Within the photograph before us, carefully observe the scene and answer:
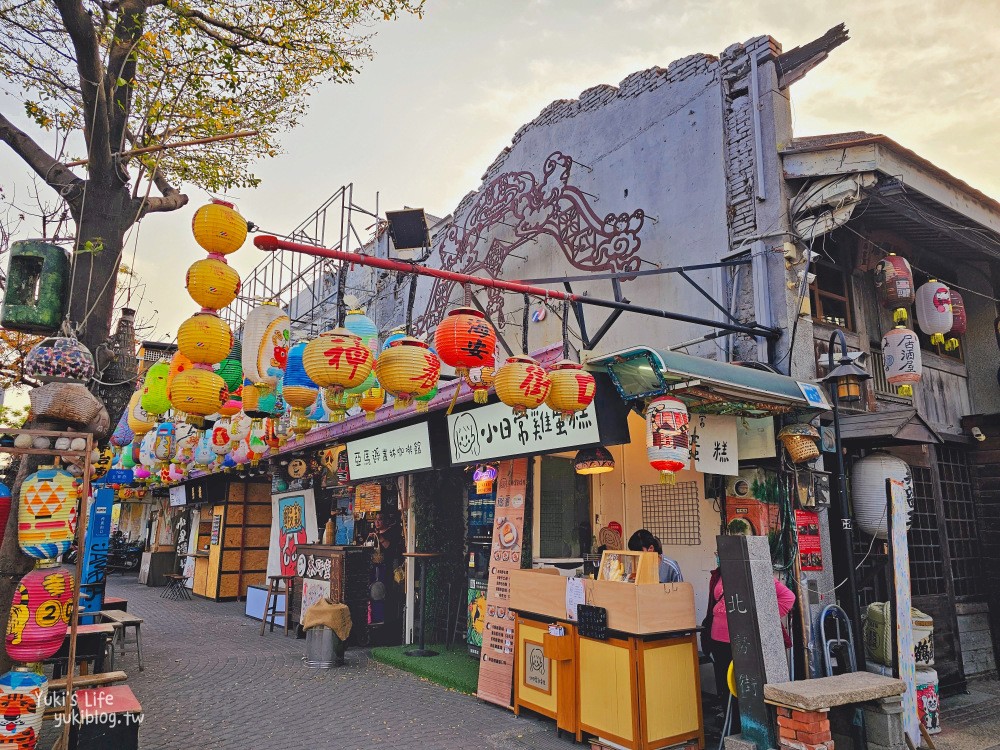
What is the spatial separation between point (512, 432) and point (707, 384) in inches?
123

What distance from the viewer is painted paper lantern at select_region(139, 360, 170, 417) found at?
784cm

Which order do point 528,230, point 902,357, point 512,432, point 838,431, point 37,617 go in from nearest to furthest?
1. point 37,617
2. point 838,431
3. point 512,432
4. point 902,357
5. point 528,230

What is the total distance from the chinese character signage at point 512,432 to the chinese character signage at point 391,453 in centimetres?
82

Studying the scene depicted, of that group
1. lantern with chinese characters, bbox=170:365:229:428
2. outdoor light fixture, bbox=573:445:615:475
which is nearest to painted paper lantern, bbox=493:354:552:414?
lantern with chinese characters, bbox=170:365:229:428

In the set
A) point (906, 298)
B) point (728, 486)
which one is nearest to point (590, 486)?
point (728, 486)

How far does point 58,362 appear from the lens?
6035mm

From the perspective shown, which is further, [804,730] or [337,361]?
[804,730]

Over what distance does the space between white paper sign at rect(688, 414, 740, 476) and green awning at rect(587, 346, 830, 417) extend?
5.5 inches

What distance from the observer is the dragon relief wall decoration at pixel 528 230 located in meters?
11.2

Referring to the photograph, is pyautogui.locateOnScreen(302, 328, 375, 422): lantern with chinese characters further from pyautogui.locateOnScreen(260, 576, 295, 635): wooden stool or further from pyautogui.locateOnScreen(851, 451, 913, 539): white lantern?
pyautogui.locateOnScreen(260, 576, 295, 635): wooden stool

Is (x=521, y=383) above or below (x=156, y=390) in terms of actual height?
below

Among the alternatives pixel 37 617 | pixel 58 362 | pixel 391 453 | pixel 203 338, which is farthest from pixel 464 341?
pixel 391 453

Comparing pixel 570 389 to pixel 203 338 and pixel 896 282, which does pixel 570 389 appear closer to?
pixel 203 338

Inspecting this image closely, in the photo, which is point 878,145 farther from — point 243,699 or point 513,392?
point 243,699
